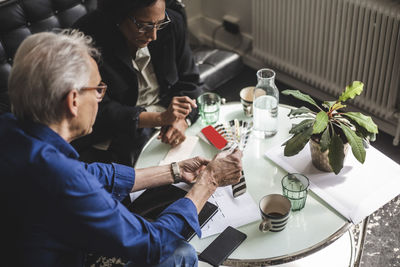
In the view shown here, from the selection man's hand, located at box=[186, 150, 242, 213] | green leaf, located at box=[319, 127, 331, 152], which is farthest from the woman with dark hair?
green leaf, located at box=[319, 127, 331, 152]

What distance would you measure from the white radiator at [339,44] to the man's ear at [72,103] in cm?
177

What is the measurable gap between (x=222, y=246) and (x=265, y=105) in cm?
61

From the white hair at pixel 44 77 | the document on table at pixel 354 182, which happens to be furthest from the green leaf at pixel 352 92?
the white hair at pixel 44 77

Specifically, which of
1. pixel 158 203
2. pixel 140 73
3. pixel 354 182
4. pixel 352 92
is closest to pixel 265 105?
pixel 352 92

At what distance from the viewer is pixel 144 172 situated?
57.9 inches

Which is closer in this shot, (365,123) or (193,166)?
(365,123)

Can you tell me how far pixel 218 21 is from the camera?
347 centimetres

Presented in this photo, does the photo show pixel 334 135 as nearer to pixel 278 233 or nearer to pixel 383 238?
pixel 278 233

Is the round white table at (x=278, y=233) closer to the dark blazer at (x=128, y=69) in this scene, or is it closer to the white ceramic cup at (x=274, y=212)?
the white ceramic cup at (x=274, y=212)

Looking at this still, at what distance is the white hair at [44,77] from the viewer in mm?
979

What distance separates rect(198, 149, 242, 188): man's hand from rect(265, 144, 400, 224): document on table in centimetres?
20

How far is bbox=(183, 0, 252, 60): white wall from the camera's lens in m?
3.22

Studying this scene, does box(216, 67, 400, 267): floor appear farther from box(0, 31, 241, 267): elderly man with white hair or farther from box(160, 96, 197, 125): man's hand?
box(0, 31, 241, 267): elderly man with white hair

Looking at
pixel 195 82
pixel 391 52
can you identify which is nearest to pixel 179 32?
pixel 195 82
